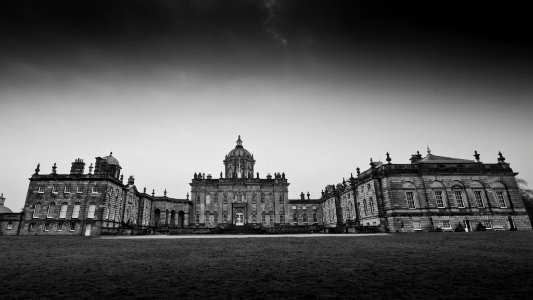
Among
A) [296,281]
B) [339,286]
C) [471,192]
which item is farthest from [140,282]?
[471,192]

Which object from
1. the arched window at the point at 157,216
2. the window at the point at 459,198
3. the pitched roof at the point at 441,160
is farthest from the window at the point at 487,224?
the arched window at the point at 157,216

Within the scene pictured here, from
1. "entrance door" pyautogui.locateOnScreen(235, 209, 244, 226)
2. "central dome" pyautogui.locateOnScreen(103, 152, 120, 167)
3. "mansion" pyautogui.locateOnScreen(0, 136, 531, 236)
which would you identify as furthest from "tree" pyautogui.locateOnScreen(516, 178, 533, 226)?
"central dome" pyautogui.locateOnScreen(103, 152, 120, 167)

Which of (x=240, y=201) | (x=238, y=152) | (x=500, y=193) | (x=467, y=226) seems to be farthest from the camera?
(x=238, y=152)

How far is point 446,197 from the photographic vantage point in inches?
1361

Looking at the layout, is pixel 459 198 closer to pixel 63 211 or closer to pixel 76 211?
pixel 76 211

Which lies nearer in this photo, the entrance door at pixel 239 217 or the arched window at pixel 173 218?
the entrance door at pixel 239 217

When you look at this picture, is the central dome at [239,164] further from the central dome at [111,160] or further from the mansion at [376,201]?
the central dome at [111,160]

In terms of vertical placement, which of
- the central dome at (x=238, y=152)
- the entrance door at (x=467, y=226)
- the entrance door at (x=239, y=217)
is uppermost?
the central dome at (x=238, y=152)

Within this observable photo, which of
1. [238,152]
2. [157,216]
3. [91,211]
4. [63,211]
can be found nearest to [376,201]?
[238,152]

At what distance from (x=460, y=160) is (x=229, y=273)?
42.1 metres

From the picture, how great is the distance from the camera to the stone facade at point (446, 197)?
33469 mm

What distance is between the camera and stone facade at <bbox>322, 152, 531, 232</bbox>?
33.5 metres

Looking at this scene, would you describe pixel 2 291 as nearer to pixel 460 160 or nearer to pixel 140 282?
pixel 140 282

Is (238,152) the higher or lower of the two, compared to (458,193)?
higher
